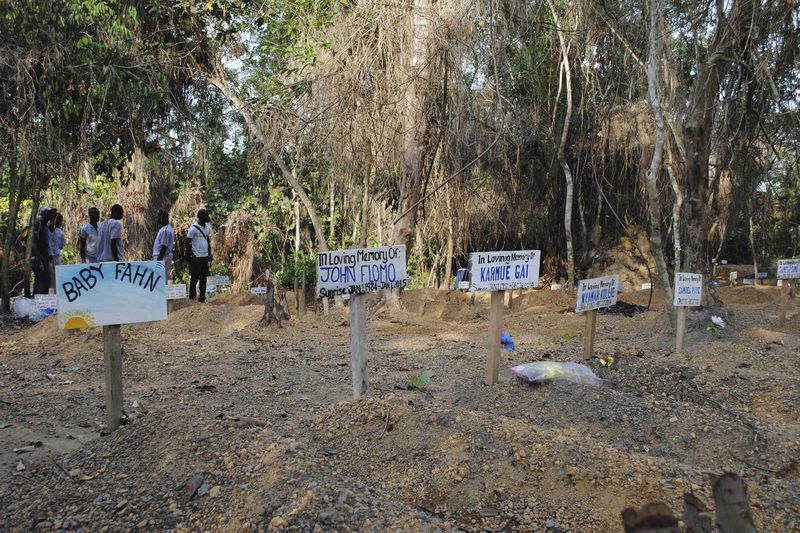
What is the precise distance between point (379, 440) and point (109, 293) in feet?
6.51

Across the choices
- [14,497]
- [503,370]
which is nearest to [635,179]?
[503,370]

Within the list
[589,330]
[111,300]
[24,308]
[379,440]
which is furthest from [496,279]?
[24,308]

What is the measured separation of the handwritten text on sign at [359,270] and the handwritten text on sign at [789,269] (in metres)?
7.49

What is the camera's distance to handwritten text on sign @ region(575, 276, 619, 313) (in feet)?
20.6

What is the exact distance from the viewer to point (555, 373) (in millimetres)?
5562

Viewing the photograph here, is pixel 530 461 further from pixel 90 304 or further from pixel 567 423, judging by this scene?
pixel 90 304

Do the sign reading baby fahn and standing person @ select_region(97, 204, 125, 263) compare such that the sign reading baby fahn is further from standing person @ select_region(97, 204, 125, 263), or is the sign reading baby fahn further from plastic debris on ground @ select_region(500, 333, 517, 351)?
standing person @ select_region(97, 204, 125, 263)

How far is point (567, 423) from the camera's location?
192 inches

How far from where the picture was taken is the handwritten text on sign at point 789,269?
10.2 m

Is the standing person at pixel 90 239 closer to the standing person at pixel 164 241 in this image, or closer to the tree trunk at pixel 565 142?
the standing person at pixel 164 241

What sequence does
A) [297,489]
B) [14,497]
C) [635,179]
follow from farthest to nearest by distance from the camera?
1. [635,179]
2. [14,497]
3. [297,489]

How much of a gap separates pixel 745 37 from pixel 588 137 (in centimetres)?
617

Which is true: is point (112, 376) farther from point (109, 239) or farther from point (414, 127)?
point (414, 127)

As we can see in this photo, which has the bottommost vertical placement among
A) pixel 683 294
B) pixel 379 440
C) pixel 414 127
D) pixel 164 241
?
pixel 379 440
